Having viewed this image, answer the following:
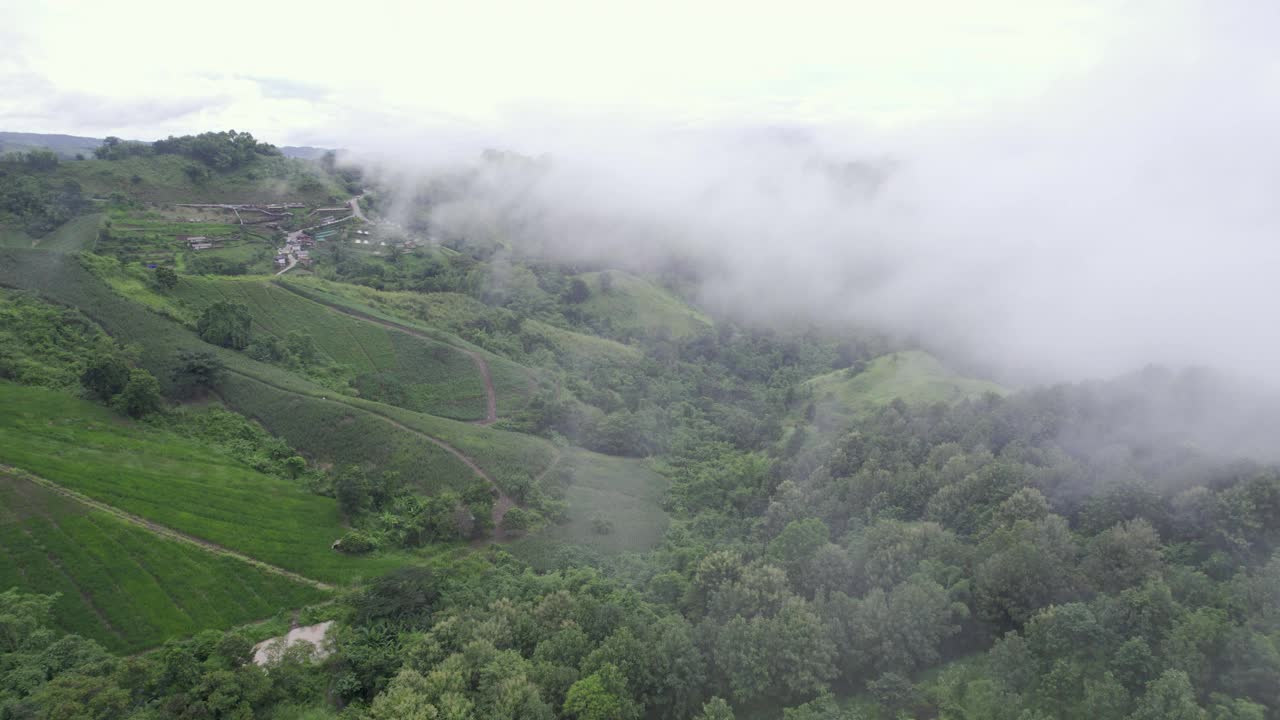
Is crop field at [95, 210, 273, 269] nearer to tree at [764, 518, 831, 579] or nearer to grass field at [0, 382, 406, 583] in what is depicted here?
grass field at [0, 382, 406, 583]

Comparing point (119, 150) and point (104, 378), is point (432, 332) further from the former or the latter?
point (119, 150)

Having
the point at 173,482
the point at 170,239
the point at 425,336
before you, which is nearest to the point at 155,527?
the point at 173,482

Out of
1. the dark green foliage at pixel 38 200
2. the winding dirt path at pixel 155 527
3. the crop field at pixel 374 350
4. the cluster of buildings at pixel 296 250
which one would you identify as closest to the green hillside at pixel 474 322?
the crop field at pixel 374 350

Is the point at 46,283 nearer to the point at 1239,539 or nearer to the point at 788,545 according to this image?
the point at 788,545

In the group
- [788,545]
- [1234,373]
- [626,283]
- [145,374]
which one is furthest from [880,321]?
[145,374]

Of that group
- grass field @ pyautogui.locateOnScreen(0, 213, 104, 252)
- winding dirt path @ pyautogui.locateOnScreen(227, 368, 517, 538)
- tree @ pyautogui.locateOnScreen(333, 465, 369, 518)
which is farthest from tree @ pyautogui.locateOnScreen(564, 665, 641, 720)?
grass field @ pyautogui.locateOnScreen(0, 213, 104, 252)

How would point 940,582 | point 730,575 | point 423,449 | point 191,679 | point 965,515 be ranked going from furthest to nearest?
point 423,449, point 965,515, point 730,575, point 940,582, point 191,679
